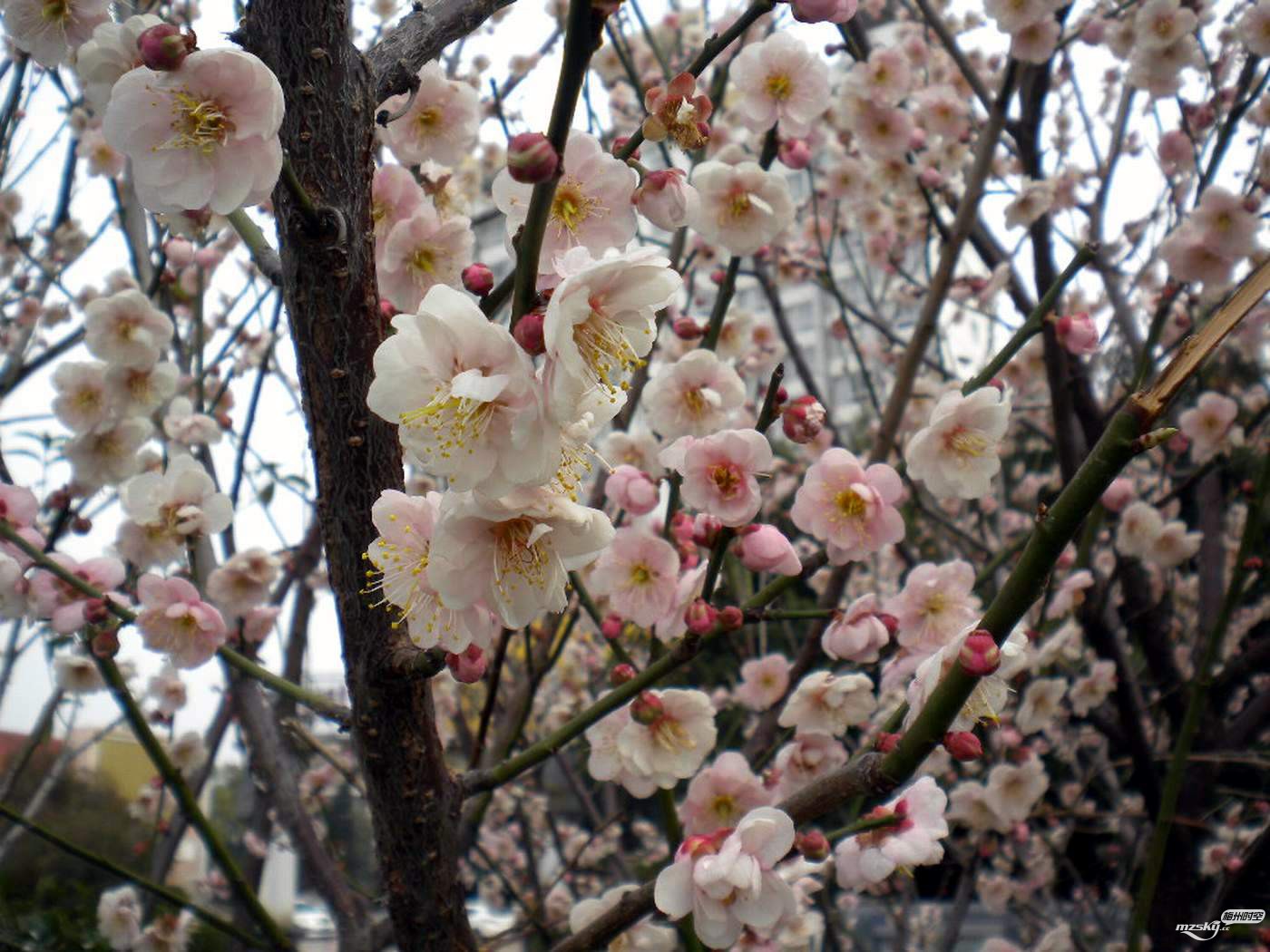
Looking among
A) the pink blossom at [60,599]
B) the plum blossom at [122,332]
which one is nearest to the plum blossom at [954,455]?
the pink blossom at [60,599]

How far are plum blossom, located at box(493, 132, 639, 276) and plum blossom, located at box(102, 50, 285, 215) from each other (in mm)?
241

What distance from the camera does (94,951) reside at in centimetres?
395

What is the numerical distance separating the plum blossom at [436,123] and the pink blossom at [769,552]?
0.81 m

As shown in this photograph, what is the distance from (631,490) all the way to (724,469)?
294mm

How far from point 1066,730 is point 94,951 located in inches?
162

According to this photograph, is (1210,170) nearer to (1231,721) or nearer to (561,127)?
(1231,721)

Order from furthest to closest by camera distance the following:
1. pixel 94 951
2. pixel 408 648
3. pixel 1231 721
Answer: pixel 94 951, pixel 1231 721, pixel 408 648

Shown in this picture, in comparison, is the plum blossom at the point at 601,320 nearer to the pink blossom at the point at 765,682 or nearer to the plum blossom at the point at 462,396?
the plum blossom at the point at 462,396

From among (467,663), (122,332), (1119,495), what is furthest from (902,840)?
(1119,495)

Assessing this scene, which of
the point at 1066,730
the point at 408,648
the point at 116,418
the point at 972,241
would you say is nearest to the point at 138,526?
the point at 116,418

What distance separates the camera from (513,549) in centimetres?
96

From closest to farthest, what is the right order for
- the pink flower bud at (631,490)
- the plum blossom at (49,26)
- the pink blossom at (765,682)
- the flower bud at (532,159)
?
the flower bud at (532,159)
the plum blossom at (49,26)
the pink flower bud at (631,490)
the pink blossom at (765,682)

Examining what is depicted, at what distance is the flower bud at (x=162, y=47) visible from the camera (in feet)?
3.13

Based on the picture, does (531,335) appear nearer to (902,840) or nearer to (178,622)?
(902,840)
